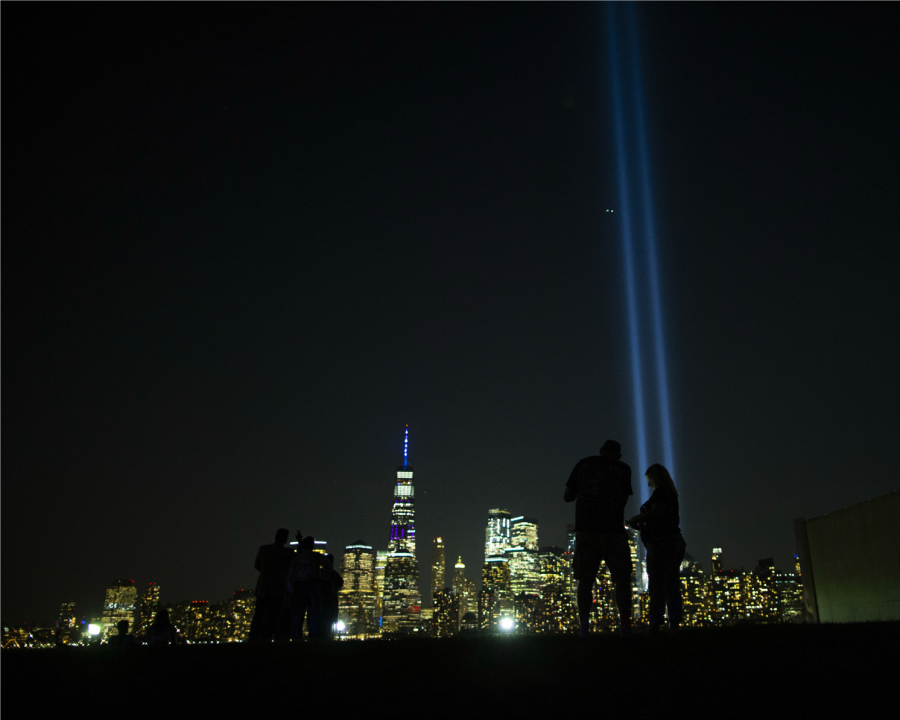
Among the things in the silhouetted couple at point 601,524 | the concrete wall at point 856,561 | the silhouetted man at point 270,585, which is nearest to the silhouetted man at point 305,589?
the silhouetted man at point 270,585

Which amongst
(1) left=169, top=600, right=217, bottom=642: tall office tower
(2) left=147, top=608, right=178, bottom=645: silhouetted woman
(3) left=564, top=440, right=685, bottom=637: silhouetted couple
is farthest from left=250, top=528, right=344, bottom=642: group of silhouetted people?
(1) left=169, top=600, right=217, bottom=642: tall office tower

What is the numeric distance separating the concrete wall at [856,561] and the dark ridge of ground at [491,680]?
30.4 ft

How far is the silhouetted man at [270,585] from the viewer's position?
11.4 m

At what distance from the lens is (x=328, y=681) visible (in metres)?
4.66

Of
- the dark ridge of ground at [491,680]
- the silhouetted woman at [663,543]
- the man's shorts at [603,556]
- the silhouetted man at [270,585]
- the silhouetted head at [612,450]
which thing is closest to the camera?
the dark ridge of ground at [491,680]

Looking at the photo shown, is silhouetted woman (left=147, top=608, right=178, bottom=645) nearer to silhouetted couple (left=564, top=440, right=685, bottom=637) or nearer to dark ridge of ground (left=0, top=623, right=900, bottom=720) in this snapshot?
dark ridge of ground (left=0, top=623, right=900, bottom=720)

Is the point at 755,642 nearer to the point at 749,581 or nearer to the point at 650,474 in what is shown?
the point at 650,474

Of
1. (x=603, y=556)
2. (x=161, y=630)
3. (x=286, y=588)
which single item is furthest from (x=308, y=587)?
(x=603, y=556)

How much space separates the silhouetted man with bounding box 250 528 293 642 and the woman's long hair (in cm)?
609

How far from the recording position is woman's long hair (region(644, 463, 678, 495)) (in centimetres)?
877

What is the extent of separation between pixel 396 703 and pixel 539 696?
885 millimetres

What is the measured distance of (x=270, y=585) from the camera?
37.5 feet

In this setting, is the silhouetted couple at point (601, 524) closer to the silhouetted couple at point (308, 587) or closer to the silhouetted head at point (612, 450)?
the silhouetted head at point (612, 450)

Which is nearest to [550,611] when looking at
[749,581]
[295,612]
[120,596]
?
[749,581]
